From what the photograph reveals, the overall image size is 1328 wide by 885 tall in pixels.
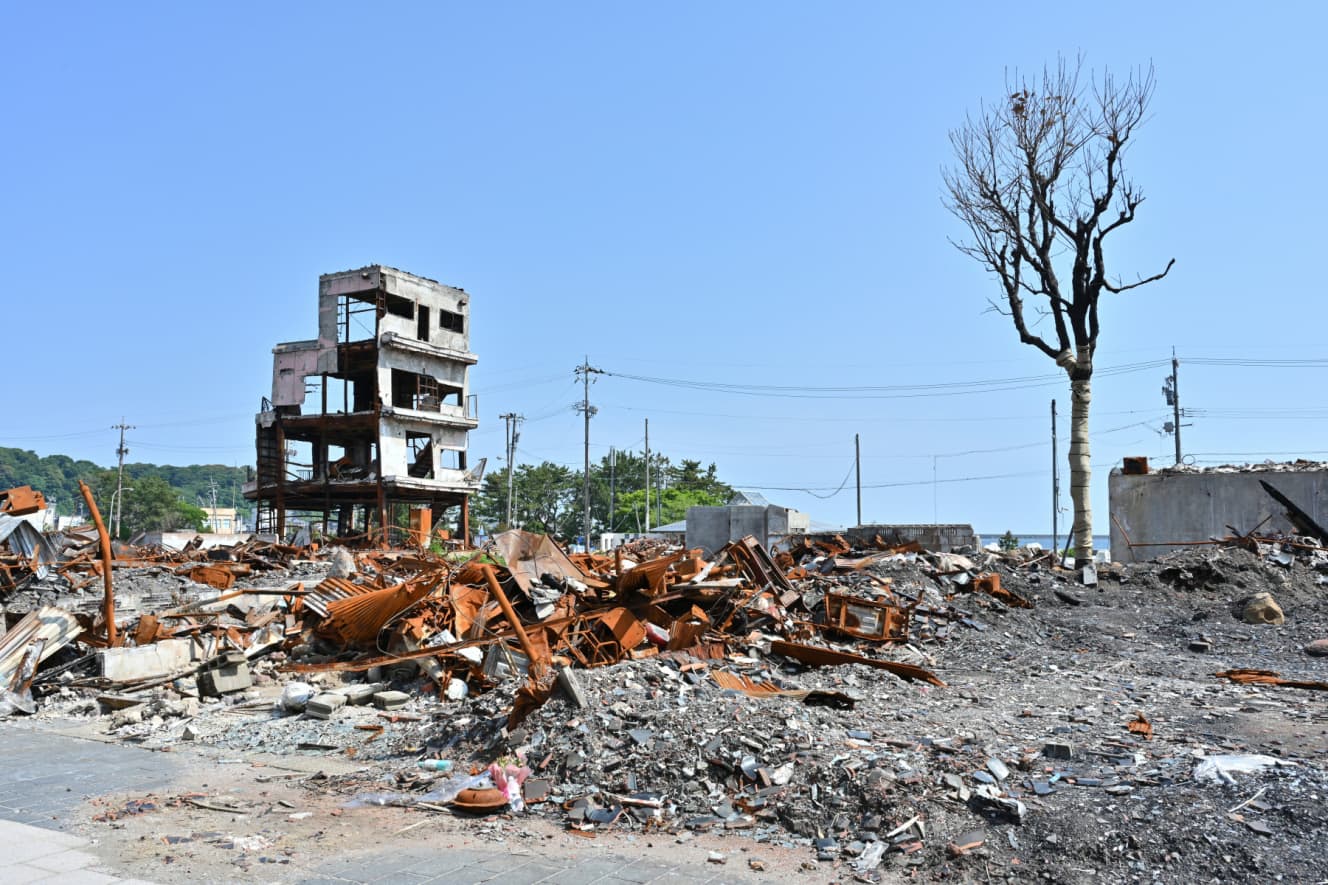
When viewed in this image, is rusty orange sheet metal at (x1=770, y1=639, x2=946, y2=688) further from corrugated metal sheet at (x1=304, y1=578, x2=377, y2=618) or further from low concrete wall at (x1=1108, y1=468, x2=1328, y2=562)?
low concrete wall at (x1=1108, y1=468, x2=1328, y2=562)

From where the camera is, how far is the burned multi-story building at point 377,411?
1490 inches

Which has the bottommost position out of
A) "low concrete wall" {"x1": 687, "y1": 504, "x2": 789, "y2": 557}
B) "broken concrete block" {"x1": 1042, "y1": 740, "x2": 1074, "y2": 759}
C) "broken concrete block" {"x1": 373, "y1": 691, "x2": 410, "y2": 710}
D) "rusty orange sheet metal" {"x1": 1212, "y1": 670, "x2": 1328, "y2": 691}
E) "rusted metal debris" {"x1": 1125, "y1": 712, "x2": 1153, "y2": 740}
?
"broken concrete block" {"x1": 373, "y1": 691, "x2": 410, "y2": 710}

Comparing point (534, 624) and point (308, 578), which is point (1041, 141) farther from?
point (308, 578)

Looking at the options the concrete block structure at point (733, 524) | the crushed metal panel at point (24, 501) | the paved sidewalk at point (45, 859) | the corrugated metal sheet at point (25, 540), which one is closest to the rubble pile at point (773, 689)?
the paved sidewalk at point (45, 859)

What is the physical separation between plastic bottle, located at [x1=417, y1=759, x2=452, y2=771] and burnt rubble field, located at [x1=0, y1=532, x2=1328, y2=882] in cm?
2

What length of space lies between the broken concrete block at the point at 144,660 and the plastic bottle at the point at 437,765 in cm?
495

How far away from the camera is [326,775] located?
6.65 metres

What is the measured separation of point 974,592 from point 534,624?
728 cm

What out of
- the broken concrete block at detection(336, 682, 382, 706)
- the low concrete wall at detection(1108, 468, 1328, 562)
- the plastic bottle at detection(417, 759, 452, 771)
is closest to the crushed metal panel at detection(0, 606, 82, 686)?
the broken concrete block at detection(336, 682, 382, 706)

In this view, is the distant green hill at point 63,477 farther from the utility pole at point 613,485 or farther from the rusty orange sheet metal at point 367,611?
the rusty orange sheet metal at point 367,611

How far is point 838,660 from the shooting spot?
32.1ft

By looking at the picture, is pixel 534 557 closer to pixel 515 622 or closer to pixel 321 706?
pixel 321 706

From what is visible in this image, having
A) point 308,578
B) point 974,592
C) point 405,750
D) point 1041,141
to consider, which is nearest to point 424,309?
point 308,578

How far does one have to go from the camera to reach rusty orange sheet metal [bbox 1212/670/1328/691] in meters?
8.78
